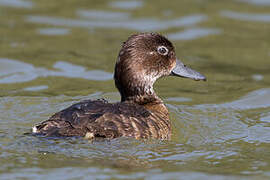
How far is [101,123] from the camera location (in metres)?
6.97

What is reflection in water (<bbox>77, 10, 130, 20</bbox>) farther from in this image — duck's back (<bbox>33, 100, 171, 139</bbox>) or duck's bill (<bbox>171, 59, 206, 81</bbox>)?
duck's back (<bbox>33, 100, 171, 139</bbox>)

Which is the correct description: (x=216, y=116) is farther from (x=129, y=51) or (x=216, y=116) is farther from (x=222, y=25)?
(x=222, y=25)

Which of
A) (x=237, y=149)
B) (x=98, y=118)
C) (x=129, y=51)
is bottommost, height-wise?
(x=237, y=149)

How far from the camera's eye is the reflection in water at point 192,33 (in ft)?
44.3

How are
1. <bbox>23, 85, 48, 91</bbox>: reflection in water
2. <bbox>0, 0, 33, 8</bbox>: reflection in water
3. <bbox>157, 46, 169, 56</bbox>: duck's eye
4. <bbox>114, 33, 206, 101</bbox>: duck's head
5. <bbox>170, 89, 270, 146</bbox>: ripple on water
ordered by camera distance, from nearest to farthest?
1. <bbox>114, 33, 206, 101</bbox>: duck's head
2. <bbox>170, 89, 270, 146</bbox>: ripple on water
3. <bbox>157, 46, 169, 56</bbox>: duck's eye
4. <bbox>23, 85, 48, 91</bbox>: reflection in water
5. <bbox>0, 0, 33, 8</bbox>: reflection in water

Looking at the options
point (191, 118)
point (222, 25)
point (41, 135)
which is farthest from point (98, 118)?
point (222, 25)

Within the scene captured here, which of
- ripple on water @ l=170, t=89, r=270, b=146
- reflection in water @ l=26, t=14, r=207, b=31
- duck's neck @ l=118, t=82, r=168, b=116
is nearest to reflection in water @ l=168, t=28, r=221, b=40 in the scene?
reflection in water @ l=26, t=14, r=207, b=31

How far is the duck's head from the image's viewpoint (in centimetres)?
805

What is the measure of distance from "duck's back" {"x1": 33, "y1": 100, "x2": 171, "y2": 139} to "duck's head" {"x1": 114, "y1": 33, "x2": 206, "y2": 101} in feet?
2.00

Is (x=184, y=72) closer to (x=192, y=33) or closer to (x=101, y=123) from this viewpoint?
(x=101, y=123)

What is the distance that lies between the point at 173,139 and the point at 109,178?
6.05 ft

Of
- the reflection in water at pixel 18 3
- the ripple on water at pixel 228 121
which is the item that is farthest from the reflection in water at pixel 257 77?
the reflection in water at pixel 18 3

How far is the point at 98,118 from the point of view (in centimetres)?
700

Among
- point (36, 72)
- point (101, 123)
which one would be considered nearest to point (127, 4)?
point (36, 72)
